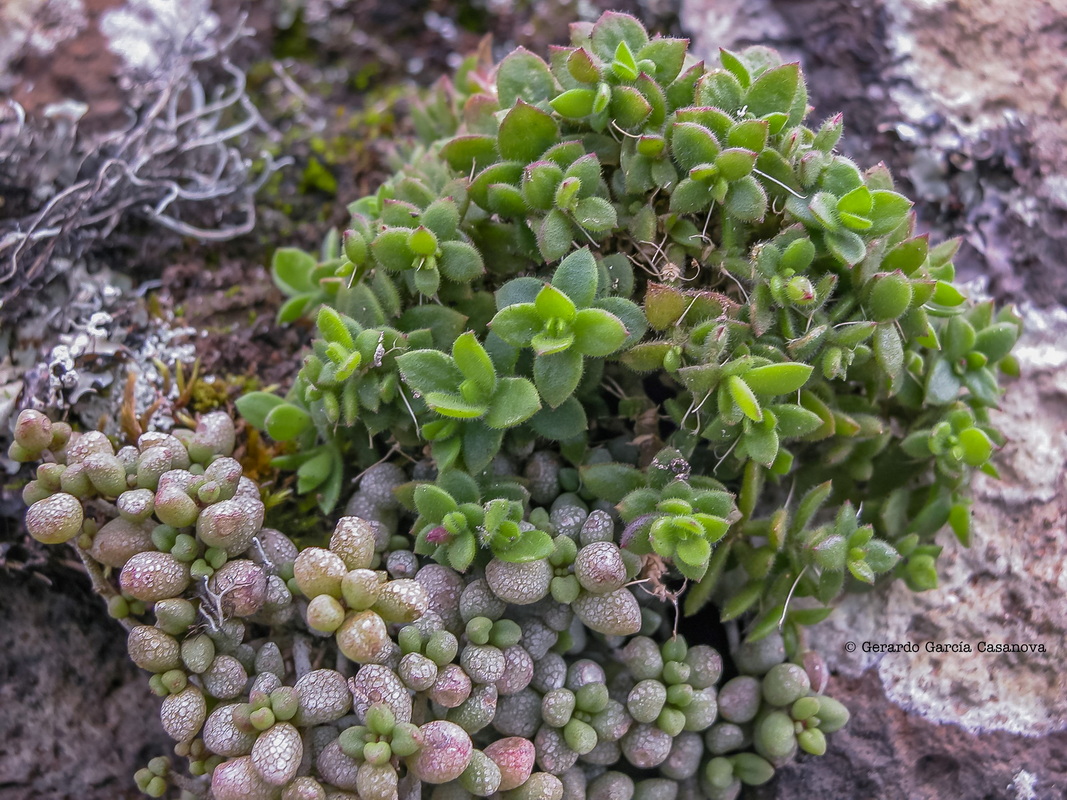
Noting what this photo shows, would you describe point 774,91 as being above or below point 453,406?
above

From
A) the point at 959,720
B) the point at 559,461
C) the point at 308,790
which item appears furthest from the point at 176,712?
the point at 959,720

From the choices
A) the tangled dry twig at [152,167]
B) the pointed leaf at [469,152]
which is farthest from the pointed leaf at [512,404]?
the tangled dry twig at [152,167]

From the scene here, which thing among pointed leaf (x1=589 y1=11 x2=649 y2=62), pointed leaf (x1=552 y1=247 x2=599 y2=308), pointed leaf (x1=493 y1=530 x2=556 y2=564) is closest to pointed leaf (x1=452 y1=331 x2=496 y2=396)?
pointed leaf (x1=552 y1=247 x2=599 y2=308)

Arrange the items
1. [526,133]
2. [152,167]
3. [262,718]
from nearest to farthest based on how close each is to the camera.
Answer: [262,718], [526,133], [152,167]

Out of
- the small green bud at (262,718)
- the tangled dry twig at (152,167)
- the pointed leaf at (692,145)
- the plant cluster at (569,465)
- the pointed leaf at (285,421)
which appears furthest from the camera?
the tangled dry twig at (152,167)

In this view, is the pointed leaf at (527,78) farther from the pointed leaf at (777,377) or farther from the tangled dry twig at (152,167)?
the tangled dry twig at (152,167)

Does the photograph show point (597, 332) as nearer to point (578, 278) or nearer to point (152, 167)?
point (578, 278)

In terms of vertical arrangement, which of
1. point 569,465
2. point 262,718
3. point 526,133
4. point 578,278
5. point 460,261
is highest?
point 526,133

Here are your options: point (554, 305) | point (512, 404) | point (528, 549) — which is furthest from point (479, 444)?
point (554, 305)

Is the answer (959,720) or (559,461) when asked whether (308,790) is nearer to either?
(559,461)
